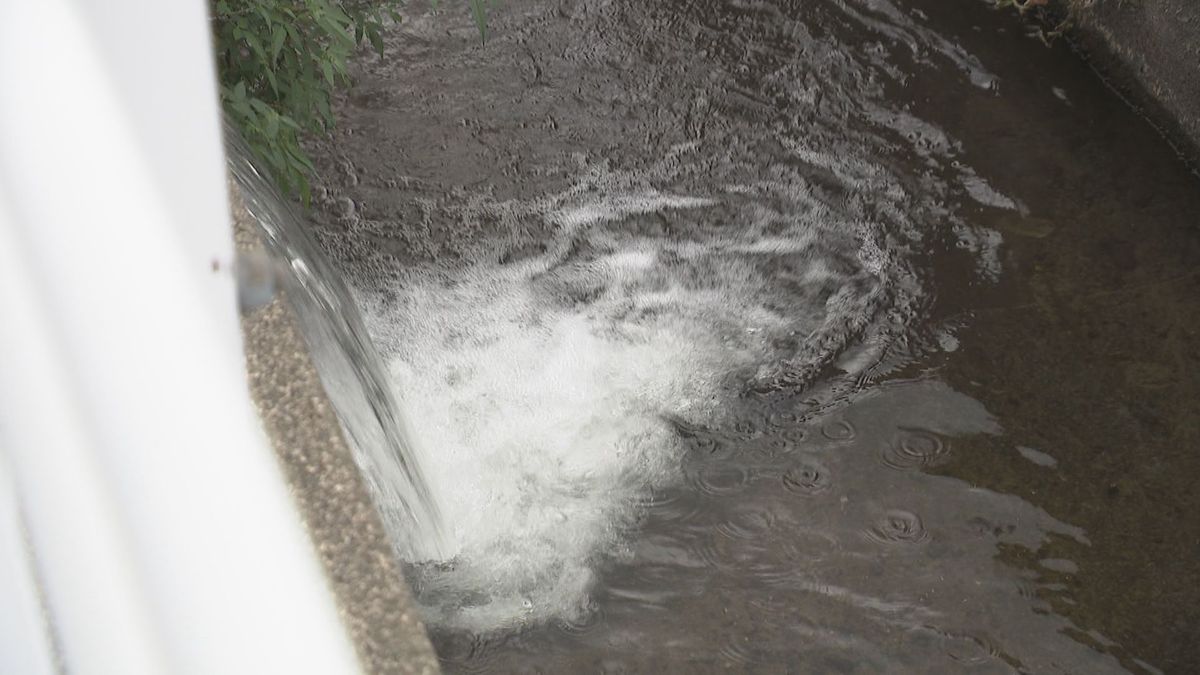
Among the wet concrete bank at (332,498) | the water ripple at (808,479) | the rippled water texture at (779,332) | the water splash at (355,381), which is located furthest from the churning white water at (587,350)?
the wet concrete bank at (332,498)

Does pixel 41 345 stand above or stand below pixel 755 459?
above

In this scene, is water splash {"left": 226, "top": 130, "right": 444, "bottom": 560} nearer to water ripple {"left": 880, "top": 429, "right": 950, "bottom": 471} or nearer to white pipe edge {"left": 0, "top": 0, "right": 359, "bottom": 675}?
water ripple {"left": 880, "top": 429, "right": 950, "bottom": 471}

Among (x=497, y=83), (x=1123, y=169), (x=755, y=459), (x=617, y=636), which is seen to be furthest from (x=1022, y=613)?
(x=497, y=83)

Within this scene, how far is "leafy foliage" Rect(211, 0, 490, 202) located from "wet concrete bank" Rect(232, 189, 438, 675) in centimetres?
131

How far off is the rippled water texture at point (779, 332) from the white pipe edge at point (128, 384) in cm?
173

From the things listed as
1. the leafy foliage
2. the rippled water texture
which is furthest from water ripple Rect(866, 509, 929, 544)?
the leafy foliage

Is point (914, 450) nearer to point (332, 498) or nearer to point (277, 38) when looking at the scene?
point (277, 38)

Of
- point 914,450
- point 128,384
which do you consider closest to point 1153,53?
point 914,450

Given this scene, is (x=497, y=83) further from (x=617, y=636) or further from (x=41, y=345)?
(x=41, y=345)

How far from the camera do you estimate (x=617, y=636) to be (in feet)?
7.89

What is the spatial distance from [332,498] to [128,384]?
0.44 m

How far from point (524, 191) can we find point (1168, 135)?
2.05 meters

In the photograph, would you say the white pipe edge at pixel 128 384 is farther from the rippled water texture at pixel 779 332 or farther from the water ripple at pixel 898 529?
the water ripple at pixel 898 529

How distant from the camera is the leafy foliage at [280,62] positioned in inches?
97.9
